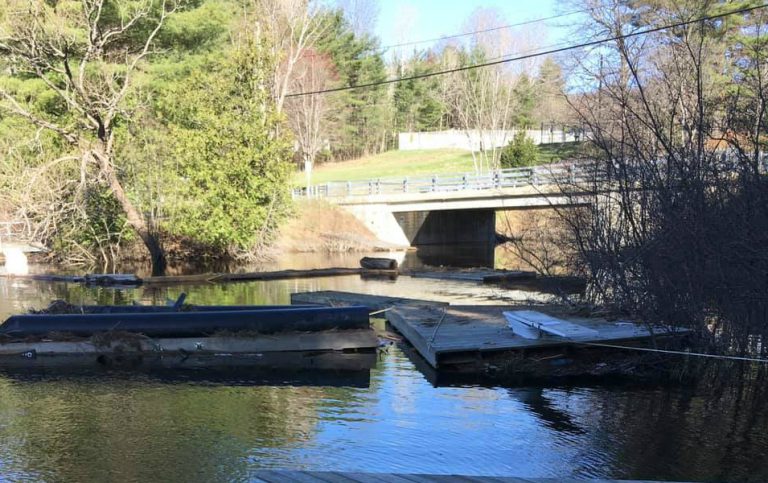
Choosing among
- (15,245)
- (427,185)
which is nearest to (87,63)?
(15,245)

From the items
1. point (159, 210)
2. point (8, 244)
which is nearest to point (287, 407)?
point (159, 210)

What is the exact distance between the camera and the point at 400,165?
69438 mm

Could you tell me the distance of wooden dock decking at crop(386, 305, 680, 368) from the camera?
11406 mm

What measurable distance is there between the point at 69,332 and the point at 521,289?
40.6 feet

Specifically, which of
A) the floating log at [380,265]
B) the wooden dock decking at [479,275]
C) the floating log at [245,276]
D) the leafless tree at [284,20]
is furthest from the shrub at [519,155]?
the floating log at [245,276]

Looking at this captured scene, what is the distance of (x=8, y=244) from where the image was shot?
105ft

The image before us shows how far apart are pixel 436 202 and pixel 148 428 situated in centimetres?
3293

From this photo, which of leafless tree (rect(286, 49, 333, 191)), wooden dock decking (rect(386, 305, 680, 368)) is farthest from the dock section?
leafless tree (rect(286, 49, 333, 191))

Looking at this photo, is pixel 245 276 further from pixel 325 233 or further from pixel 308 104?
pixel 308 104

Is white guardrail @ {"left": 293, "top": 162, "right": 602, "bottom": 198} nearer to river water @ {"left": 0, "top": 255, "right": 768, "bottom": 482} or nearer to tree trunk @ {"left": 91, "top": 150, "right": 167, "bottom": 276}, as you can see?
tree trunk @ {"left": 91, "top": 150, "right": 167, "bottom": 276}

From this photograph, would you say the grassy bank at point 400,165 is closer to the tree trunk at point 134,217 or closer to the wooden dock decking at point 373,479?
the tree trunk at point 134,217

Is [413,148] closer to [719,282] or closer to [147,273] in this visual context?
→ [147,273]

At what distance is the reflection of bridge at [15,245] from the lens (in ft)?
91.6

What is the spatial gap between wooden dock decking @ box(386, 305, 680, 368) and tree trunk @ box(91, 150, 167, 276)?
1495 cm
